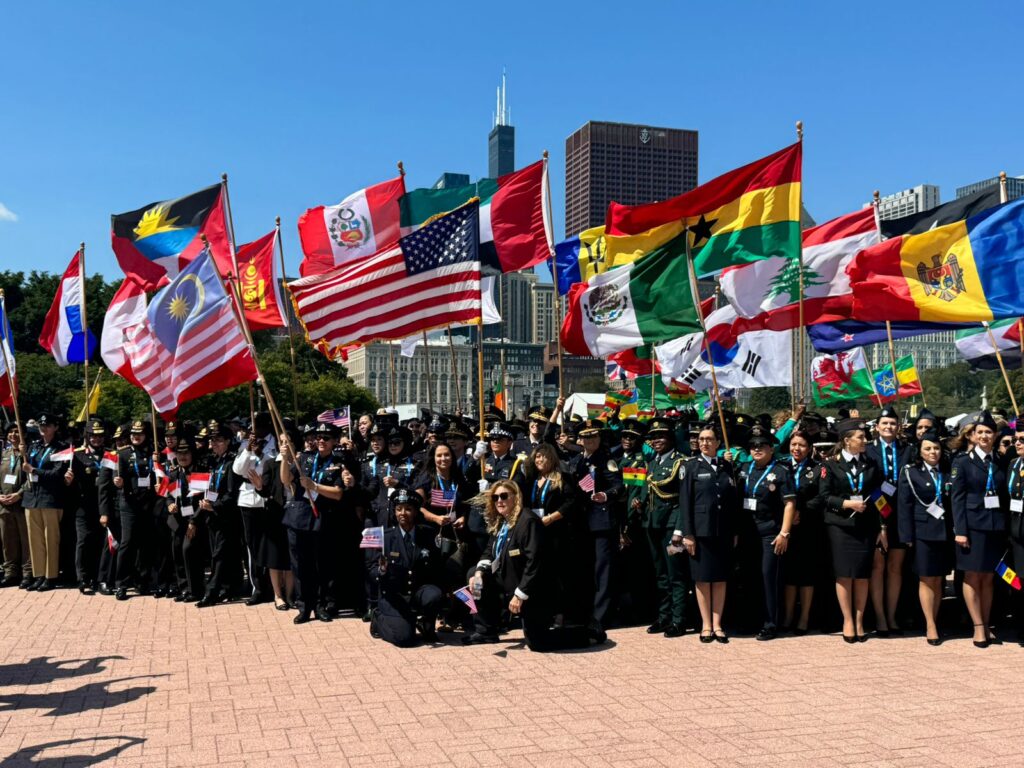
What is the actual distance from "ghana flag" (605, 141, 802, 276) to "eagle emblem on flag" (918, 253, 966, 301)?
1.68 meters

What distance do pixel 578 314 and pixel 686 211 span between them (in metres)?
1.91

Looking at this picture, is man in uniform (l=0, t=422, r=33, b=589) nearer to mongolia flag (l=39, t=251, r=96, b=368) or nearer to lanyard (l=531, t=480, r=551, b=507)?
mongolia flag (l=39, t=251, r=96, b=368)

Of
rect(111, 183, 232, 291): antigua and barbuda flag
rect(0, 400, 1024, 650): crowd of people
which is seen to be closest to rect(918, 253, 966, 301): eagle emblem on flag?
rect(0, 400, 1024, 650): crowd of people

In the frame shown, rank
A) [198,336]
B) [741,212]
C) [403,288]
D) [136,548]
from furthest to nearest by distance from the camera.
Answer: [136,548] < [741,212] < [403,288] < [198,336]

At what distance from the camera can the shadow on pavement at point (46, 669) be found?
26.2ft

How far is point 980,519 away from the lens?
29.5 ft

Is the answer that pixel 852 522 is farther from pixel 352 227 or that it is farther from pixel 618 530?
pixel 352 227

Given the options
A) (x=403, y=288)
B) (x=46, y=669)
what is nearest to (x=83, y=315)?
(x=403, y=288)

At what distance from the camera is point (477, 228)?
11.4 metres

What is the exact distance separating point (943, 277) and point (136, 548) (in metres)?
10.7

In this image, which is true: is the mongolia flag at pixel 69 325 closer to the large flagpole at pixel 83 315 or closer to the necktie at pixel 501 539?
the large flagpole at pixel 83 315

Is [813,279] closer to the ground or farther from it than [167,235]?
closer to the ground

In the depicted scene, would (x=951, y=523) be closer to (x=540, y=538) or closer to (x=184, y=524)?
(x=540, y=538)

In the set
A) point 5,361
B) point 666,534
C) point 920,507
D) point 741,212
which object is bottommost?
point 666,534
